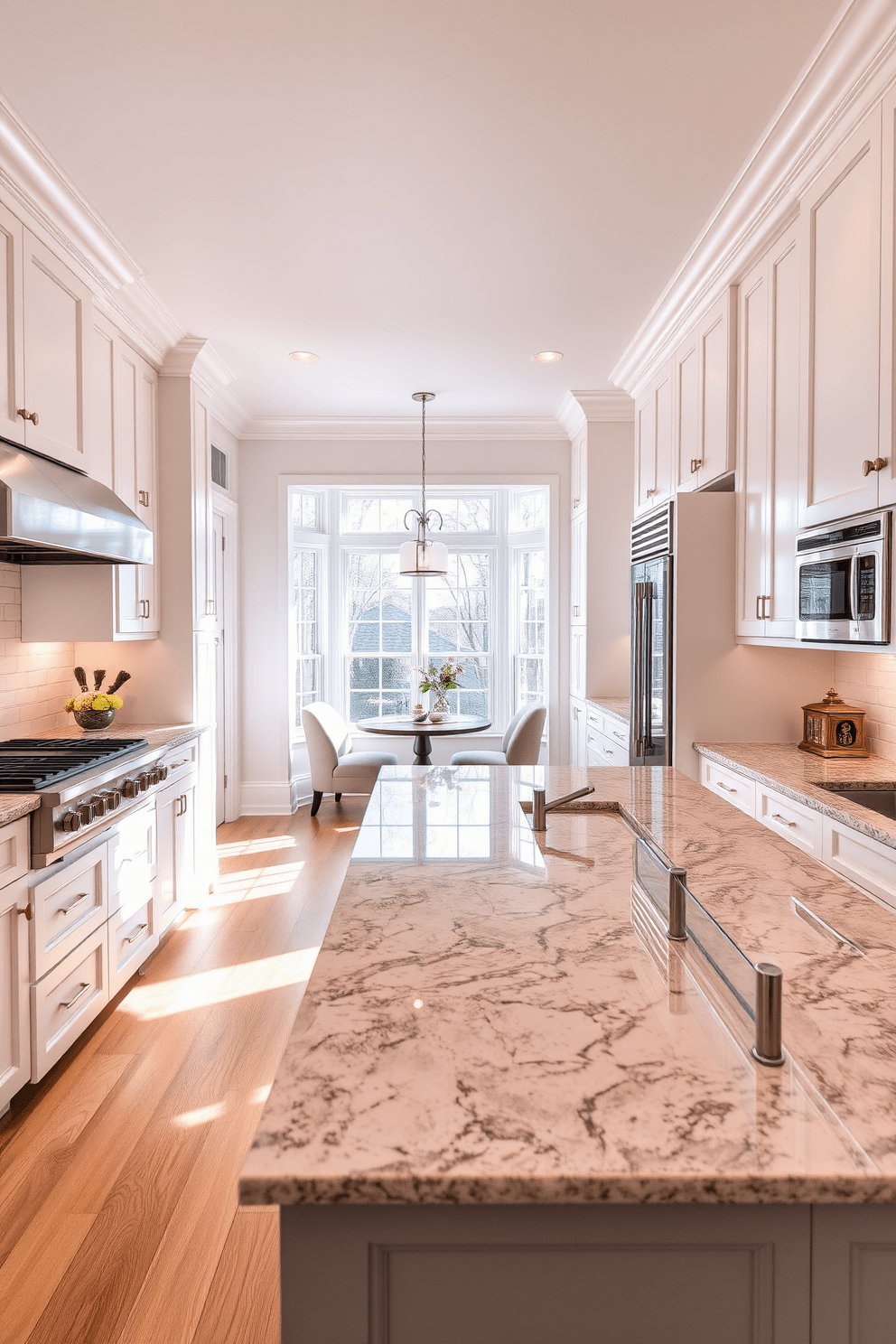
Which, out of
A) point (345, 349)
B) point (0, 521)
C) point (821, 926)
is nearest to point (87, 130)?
point (0, 521)

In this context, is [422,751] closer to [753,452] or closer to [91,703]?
[91,703]

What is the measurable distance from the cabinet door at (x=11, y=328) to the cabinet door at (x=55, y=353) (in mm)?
45

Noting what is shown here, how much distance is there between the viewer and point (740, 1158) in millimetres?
707

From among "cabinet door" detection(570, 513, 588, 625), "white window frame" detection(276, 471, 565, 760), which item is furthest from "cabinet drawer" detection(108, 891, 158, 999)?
"cabinet door" detection(570, 513, 588, 625)

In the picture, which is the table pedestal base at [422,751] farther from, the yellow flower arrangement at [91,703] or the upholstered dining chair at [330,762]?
the yellow flower arrangement at [91,703]

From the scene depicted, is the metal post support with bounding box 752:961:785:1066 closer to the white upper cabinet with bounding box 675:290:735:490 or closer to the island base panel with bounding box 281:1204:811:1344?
the island base panel with bounding box 281:1204:811:1344

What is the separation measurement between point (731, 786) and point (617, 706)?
68.3 inches

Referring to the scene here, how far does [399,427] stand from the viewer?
5910mm

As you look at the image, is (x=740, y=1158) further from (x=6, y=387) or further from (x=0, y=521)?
(x=6, y=387)

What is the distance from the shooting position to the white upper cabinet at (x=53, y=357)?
9.04 feet

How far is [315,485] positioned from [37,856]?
4.10 m

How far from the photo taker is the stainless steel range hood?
2342 millimetres

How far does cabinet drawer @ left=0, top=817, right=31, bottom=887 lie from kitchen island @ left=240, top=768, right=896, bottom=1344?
4.89 ft

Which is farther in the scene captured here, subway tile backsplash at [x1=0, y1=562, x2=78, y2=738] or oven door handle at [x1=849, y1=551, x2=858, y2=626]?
subway tile backsplash at [x1=0, y1=562, x2=78, y2=738]
